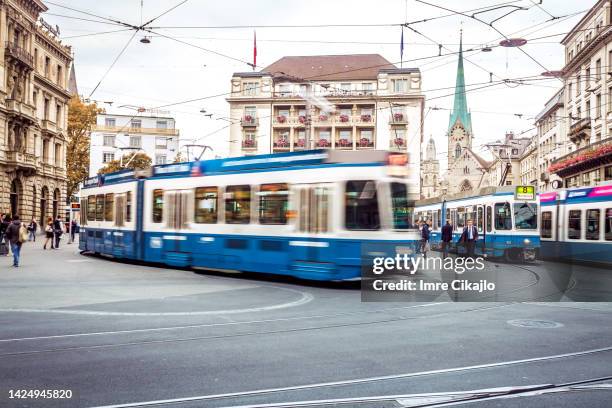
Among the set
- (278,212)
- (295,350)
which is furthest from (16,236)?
(295,350)

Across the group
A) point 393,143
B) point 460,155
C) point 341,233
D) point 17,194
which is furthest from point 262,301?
point 460,155

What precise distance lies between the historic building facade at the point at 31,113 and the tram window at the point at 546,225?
35.2 m

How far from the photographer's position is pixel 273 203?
1600 cm

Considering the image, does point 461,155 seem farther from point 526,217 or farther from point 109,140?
point 526,217

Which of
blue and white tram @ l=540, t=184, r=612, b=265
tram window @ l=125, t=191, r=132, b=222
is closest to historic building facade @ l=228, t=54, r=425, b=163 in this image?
blue and white tram @ l=540, t=184, r=612, b=265

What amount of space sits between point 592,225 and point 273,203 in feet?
46.2

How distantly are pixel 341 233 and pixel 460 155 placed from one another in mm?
129402

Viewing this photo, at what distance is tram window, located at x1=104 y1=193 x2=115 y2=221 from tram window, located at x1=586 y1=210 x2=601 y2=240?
715 inches

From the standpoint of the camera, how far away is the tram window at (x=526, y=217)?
24562 mm

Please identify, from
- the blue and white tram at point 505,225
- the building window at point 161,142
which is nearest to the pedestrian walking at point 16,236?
the blue and white tram at point 505,225

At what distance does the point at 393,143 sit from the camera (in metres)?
72.7

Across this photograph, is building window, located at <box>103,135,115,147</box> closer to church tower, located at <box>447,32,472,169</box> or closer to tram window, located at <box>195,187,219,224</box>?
tram window, located at <box>195,187,219,224</box>

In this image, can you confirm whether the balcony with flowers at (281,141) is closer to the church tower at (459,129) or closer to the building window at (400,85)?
the building window at (400,85)

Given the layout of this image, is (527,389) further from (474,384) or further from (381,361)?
(381,361)
